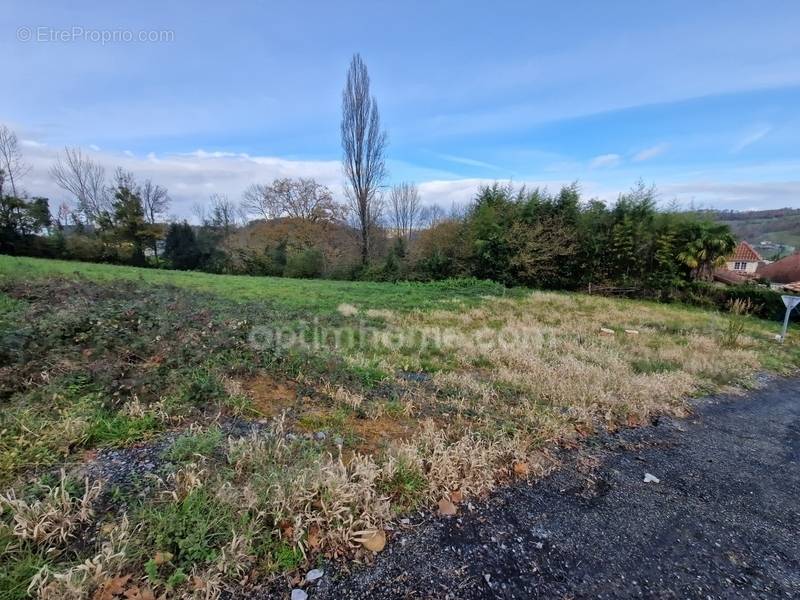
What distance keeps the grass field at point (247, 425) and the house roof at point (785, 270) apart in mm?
28308

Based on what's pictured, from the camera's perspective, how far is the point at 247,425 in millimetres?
2684

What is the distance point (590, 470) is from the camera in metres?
2.65

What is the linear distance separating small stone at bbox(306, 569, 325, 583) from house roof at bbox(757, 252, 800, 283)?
111ft

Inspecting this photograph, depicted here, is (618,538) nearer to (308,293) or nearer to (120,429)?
(120,429)

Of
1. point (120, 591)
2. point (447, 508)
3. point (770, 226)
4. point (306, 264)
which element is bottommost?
point (447, 508)

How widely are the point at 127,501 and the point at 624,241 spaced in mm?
16006

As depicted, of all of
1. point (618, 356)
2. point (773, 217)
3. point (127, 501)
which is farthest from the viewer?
point (773, 217)

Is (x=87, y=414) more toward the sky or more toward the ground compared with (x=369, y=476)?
more toward the sky

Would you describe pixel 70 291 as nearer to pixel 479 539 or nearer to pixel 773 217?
pixel 479 539

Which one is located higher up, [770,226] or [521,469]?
[770,226]

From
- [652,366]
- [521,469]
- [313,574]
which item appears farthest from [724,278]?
[313,574]

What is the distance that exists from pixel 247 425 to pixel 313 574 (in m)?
1.35

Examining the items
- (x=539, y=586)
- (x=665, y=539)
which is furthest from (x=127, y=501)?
(x=665, y=539)

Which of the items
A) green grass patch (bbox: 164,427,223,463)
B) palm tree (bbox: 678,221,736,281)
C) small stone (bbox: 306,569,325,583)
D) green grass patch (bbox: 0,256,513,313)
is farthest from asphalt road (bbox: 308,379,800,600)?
palm tree (bbox: 678,221,736,281)
